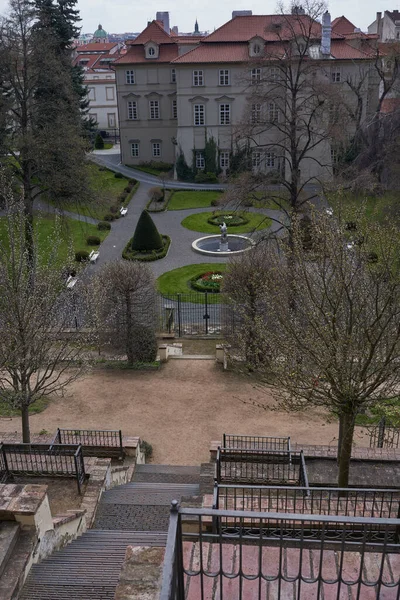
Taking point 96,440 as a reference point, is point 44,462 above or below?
above

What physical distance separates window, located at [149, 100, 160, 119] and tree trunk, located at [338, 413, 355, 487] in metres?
42.9

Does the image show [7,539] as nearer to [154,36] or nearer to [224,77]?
[224,77]

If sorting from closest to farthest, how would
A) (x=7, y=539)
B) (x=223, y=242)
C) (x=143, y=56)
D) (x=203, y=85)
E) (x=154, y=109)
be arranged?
(x=7, y=539)
(x=223, y=242)
(x=203, y=85)
(x=143, y=56)
(x=154, y=109)

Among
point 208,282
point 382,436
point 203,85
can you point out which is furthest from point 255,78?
point 382,436

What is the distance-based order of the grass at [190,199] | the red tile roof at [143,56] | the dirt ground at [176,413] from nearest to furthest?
1. the dirt ground at [176,413]
2. the grass at [190,199]
3. the red tile roof at [143,56]

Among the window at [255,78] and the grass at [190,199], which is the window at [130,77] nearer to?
the grass at [190,199]

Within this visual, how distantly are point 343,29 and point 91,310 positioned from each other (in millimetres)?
40845

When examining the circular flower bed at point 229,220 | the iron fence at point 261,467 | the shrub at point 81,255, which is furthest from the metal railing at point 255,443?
the circular flower bed at point 229,220

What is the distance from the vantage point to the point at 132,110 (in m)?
48.8

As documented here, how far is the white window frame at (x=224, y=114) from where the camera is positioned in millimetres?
44312

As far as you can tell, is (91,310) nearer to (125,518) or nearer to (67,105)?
(125,518)

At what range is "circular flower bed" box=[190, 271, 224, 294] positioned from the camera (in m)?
26.0

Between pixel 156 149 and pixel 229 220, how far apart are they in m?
16.7

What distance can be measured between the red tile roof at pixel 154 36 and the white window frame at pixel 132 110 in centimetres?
461
